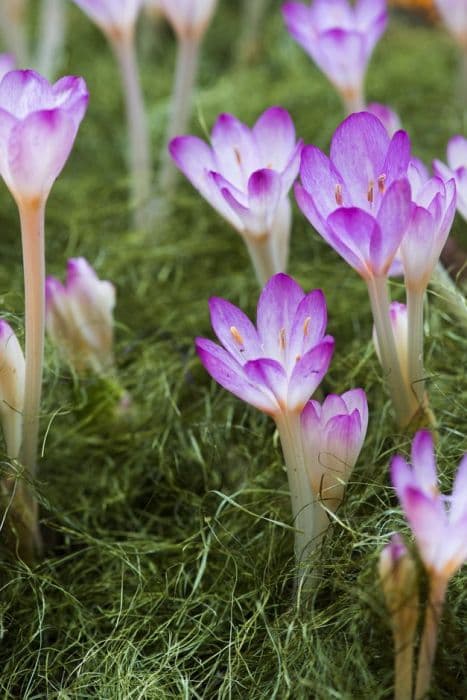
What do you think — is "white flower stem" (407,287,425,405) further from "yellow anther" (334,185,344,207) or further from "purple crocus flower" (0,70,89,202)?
"purple crocus flower" (0,70,89,202)

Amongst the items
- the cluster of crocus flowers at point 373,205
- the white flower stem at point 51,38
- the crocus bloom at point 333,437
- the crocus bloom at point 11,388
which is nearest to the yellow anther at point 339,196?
the cluster of crocus flowers at point 373,205

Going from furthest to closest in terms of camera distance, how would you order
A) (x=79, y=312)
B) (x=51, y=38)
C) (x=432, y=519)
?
(x=51, y=38) < (x=79, y=312) < (x=432, y=519)

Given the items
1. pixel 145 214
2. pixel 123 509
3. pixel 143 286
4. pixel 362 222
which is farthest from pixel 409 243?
pixel 145 214

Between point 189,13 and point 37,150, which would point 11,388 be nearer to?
point 37,150

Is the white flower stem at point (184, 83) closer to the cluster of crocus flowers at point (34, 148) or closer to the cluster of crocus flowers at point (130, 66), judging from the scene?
the cluster of crocus flowers at point (130, 66)

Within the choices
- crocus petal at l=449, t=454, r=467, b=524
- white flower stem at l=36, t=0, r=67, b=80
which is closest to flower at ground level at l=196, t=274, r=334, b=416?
crocus petal at l=449, t=454, r=467, b=524

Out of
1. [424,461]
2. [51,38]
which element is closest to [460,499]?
[424,461]

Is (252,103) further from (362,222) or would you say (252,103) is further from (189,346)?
(362,222)
